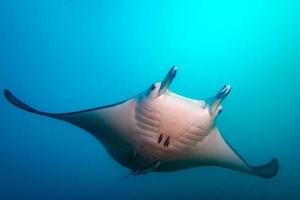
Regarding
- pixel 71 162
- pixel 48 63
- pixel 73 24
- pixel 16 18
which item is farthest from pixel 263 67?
pixel 71 162

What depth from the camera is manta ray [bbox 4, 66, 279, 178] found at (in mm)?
3043

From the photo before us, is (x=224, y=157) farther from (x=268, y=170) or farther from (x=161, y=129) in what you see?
(x=161, y=129)

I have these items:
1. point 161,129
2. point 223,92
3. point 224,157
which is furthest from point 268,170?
point 161,129

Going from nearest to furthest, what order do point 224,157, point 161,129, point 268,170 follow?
1. point 161,129
2. point 268,170
3. point 224,157

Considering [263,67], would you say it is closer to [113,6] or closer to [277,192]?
[113,6]

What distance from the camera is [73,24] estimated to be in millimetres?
7113

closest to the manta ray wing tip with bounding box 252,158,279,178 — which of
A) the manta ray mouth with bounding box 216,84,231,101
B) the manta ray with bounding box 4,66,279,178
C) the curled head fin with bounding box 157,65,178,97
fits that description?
the manta ray with bounding box 4,66,279,178

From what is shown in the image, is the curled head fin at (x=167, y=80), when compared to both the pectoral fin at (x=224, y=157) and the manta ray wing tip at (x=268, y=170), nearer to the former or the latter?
the pectoral fin at (x=224, y=157)

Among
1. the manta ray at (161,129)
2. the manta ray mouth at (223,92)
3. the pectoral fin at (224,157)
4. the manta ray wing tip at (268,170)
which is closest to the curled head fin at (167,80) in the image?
the manta ray at (161,129)

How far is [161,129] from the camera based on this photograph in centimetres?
312

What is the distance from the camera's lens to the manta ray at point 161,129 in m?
3.04

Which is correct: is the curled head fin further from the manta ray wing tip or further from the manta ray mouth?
the manta ray wing tip

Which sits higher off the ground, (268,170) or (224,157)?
(224,157)

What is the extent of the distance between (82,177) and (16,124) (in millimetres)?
2906
